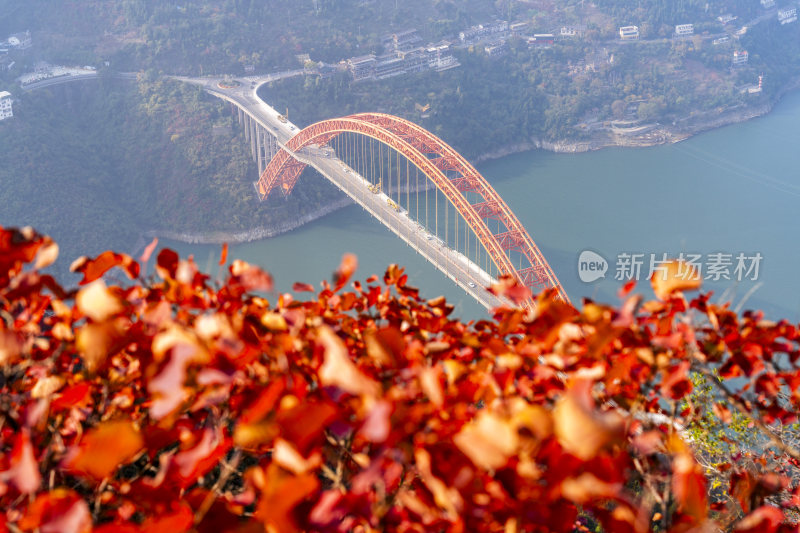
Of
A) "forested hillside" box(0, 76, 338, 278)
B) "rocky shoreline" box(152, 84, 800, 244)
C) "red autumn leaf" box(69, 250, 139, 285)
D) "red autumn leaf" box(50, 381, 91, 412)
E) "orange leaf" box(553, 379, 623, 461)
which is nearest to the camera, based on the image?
"orange leaf" box(553, 379, 623, 461)

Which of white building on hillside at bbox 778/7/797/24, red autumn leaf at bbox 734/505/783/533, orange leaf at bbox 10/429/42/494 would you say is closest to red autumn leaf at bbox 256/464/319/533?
orange leaf at bbox 10/429/42/494

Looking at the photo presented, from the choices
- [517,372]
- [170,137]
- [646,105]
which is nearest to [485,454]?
[517,372]

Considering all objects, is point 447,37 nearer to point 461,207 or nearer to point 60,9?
point 60,9

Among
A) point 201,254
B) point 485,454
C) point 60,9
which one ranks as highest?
point 60,9

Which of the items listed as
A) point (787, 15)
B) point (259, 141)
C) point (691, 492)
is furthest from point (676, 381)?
point (787, 15)

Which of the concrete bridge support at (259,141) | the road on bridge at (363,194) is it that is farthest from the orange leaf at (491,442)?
the concrete bridge support at (259,141)

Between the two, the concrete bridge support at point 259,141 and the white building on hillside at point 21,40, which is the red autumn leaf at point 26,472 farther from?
the white building on hillside at point 21,40

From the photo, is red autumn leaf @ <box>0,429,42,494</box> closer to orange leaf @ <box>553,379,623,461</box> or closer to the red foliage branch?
the red foliage branch
